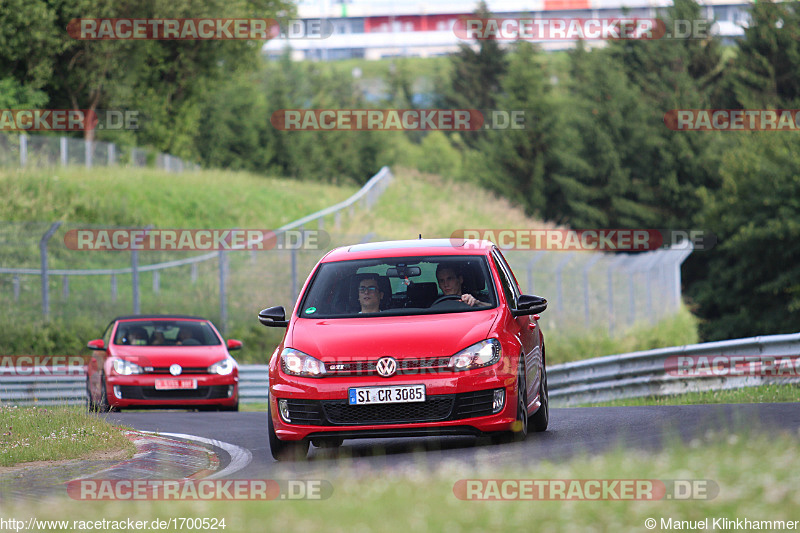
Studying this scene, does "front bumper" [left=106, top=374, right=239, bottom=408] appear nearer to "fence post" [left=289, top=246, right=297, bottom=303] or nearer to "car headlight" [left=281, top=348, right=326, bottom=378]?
"car headlight" [left=281, top=348, right=326, bottom=378]

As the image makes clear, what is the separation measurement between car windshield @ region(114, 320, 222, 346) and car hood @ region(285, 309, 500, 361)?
9.06 metres

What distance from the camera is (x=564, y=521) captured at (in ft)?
18.8

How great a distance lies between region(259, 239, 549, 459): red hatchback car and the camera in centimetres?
945

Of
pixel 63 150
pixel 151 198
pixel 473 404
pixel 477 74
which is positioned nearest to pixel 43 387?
pixel 473 404

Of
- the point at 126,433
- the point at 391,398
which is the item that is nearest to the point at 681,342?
the point at 126,433

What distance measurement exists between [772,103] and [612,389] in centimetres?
6071

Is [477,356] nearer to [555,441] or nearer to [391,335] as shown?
[391,335]

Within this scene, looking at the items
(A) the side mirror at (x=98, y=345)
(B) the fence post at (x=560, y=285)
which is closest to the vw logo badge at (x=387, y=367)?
(A) the side mirror at (x=98, y=345)

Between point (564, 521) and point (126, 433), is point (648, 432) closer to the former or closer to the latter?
point (564, 521)

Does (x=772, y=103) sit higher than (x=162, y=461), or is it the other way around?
(x=772, y=103)

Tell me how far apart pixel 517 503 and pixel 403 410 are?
317cm

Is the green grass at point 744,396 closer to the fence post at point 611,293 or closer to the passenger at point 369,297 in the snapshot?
the passenger at point 369,297

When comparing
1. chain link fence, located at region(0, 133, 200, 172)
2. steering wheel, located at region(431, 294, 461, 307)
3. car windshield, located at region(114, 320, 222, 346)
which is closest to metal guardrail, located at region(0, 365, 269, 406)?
car windshield, located at region(114, 320, 222, 346)

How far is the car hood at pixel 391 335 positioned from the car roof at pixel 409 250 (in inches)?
36.6
